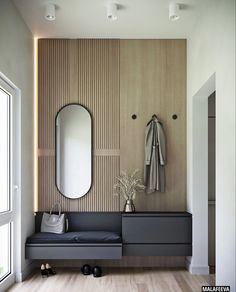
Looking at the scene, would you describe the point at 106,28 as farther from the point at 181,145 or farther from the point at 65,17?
the point at 181,145

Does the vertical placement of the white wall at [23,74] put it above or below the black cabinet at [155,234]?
above

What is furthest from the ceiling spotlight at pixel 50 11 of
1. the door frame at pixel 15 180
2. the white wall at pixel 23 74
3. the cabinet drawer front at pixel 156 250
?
the cabinet drawer front at pixel 156 250

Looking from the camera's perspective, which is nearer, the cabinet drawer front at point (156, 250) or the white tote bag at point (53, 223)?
the cabinet drawer front at point (156, 250)

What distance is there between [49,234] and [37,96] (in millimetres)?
1855

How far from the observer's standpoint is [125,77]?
19.2 feet

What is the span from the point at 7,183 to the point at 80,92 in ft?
5.61

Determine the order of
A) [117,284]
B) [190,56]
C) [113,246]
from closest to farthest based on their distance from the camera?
[117,284], [113,246], [190,56]

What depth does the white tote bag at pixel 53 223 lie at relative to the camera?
5.49m

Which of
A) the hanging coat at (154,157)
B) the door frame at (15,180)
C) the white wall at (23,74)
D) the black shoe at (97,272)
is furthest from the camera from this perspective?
the hanging coat at (154,157)

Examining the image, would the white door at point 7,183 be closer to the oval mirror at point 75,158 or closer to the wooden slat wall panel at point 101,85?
the oval mirror at point 75,158

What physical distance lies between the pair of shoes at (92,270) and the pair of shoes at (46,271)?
38 cm

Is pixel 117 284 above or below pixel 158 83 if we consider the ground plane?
below

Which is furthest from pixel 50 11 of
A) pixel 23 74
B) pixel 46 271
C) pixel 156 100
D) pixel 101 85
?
pixel 46 271

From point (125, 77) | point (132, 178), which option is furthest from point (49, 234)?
point (125, 77)
